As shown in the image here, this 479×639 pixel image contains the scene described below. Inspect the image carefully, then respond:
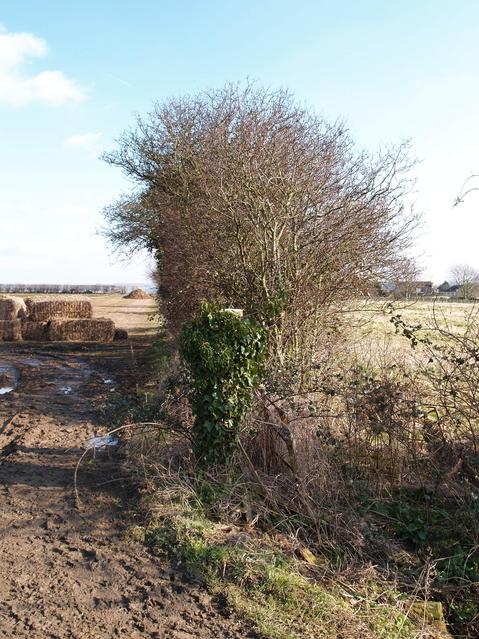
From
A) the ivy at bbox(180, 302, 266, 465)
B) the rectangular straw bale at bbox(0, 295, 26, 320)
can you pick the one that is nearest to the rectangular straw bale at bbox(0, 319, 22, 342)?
the rectangular straw bale at bbox(0, 295, 26, 320)

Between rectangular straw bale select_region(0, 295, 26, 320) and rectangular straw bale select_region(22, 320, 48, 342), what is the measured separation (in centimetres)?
64

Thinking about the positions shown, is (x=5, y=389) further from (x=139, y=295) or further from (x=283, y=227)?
(x=139, y=295)

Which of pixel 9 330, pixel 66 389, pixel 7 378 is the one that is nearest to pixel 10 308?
pixel 9 330

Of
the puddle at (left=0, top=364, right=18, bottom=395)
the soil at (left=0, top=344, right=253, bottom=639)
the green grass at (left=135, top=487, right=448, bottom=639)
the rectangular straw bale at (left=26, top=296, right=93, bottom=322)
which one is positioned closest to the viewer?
the soil at (left=0, top=344, right=253, bottom=639)

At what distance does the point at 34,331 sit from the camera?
21.7 metres

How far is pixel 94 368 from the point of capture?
14.7m

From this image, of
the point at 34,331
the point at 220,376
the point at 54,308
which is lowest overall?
the point at 34,331

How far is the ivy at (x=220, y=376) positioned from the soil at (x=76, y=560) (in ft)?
3.23

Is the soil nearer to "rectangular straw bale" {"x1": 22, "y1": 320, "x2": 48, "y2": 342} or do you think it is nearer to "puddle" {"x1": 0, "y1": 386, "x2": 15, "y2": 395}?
"puddle" {"x1": 0, "y1": 386, "x2": 15, "y2": 395}

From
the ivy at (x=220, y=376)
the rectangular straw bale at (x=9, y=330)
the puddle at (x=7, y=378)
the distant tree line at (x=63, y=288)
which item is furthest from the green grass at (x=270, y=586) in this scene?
the distant tree line at (x=63, y=288)

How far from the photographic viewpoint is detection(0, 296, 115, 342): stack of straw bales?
69.3ft

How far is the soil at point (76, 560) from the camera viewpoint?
11.9 ft

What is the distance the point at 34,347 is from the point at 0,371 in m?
5.26

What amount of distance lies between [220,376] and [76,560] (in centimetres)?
210
